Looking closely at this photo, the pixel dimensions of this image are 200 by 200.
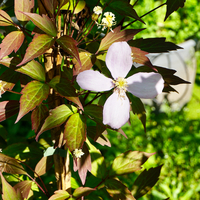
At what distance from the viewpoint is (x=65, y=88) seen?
0.53m

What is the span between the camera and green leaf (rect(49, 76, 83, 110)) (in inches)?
20.5

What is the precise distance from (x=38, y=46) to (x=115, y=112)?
0.69 feet

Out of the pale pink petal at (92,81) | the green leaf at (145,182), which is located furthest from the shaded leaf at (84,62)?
the green leaf at (145,182)

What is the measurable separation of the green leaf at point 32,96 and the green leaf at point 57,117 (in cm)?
5

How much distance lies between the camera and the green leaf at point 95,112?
569 mm

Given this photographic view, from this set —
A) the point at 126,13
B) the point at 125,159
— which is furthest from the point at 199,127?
the point at 126,13

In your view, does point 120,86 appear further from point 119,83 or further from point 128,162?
point 128,162

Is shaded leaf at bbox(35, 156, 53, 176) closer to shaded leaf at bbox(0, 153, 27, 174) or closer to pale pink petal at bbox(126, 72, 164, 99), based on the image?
shaded leaf at bbox(0, 153, 27, 174)

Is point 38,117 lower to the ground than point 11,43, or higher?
lower

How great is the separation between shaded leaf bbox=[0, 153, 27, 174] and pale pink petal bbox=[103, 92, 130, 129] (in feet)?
1.10

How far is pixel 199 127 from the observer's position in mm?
2115

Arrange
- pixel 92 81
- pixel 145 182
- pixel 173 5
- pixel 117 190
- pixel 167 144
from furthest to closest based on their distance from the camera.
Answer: pixel 167 144 < pixel 145 182 < pixel 117 190 < pixel 173 5 < pixel 92 81

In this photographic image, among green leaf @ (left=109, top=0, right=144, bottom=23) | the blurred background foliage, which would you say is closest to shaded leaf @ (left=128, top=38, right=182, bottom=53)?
green leaf @ (left=109, top=0, right=144, bottom=23)

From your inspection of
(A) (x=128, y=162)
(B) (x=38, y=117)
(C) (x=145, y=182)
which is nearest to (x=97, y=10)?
(B) (x=38, y=117)
